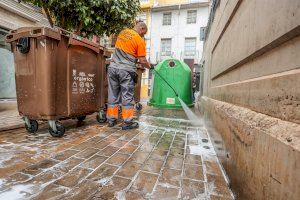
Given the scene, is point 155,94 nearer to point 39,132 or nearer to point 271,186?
point 39,132

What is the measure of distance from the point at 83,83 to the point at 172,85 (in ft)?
13.3

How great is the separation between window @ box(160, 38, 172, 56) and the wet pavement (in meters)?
19.0

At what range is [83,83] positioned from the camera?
10.3 feet

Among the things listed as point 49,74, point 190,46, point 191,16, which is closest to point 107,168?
point 49,74

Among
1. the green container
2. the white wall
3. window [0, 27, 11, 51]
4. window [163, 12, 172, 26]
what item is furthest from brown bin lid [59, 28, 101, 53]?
window [163, 12, 172, 26]

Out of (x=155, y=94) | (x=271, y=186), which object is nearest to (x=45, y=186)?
(x=271, y=186)

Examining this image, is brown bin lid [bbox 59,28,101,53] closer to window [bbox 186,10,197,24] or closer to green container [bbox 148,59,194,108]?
green container [bbox 148,59,194,108]

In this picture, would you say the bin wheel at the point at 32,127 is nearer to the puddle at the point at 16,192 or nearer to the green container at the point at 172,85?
Result: the puddle at the point at 16,192

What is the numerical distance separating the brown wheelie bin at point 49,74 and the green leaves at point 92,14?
1.86 m

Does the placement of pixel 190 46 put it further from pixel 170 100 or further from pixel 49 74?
pixel 49 74

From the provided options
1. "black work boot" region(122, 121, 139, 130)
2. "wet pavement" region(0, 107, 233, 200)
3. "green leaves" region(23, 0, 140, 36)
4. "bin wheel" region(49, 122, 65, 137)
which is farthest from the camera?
"green leaves" region(23, 0, 140, 36)

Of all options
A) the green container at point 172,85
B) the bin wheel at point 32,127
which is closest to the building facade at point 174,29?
the green container at point 172,85

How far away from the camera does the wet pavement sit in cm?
134

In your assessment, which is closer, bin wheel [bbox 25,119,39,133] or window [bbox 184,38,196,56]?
bin wheel [bbox 25,119,39,133]
